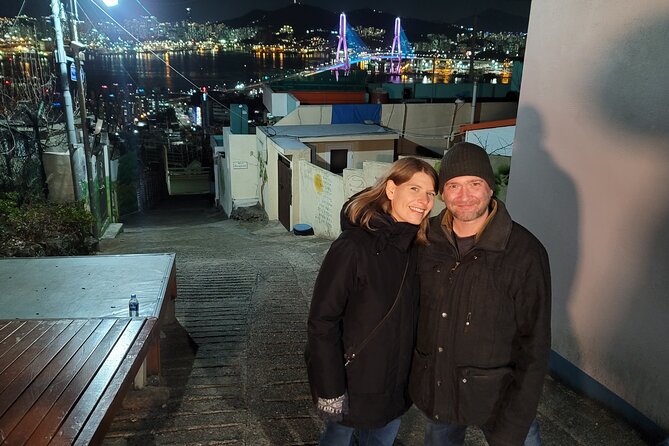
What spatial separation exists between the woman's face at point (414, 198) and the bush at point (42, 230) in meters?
7.52

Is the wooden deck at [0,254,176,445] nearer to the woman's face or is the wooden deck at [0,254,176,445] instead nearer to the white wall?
the woman's face

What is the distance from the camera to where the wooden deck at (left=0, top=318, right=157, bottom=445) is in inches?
89.0

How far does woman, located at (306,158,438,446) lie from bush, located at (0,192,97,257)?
7294 millimetres

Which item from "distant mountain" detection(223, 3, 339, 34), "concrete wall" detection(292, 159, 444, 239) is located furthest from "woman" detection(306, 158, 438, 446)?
"distant mountain" detection(223, 3, 339, 34)

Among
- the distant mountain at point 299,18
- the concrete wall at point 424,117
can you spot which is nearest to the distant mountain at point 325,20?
the distant mountain at point 299,18

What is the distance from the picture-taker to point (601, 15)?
323 centimetres

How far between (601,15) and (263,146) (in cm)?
1383

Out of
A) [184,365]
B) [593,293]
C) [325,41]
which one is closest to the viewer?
[593,293]

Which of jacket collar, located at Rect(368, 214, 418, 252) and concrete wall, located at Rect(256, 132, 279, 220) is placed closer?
jacket collar, located at Rect(368, 214, 418, 252)

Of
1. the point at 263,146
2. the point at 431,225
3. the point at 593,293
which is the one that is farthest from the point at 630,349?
the point at 263,146

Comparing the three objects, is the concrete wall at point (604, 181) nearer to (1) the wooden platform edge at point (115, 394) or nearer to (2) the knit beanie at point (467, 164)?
(2) the knit beanie at point (467, 164)

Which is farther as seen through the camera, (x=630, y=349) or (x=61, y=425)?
(x=630, y=349)

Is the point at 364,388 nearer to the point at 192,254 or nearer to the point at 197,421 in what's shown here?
the point at 197,421

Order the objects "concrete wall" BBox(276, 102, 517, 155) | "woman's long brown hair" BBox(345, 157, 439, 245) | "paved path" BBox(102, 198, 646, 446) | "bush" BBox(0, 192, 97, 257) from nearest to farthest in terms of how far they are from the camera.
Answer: "woman's long brown hair" BBox(345, 157, 439, 245) < "paved path" BBox(102, 198, 646, 446) < "bush" BBox(0, 192, 97, 257) < "concrete wall" BBox(276, 102, 517, 155)
